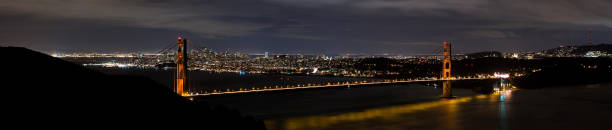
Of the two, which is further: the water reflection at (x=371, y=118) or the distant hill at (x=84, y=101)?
the water reflection at (x=371, y=118)

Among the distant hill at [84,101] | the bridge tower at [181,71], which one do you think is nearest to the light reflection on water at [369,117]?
the bridge tower at [181,71]

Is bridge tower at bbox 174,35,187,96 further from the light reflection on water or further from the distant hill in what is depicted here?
the distant hill

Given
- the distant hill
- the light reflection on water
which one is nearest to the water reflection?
the light reflection on water

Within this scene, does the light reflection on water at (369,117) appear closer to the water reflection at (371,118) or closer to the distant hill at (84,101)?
the water reflection at (371,118)

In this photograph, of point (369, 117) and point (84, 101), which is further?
point (369, 117)

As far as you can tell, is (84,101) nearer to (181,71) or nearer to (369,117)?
(181,71)

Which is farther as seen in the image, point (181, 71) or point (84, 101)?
point (181, 71)

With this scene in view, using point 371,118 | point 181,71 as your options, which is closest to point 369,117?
point 371,118

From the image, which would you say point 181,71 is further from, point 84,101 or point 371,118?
point 84,101

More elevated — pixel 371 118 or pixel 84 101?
pixel 84 101
